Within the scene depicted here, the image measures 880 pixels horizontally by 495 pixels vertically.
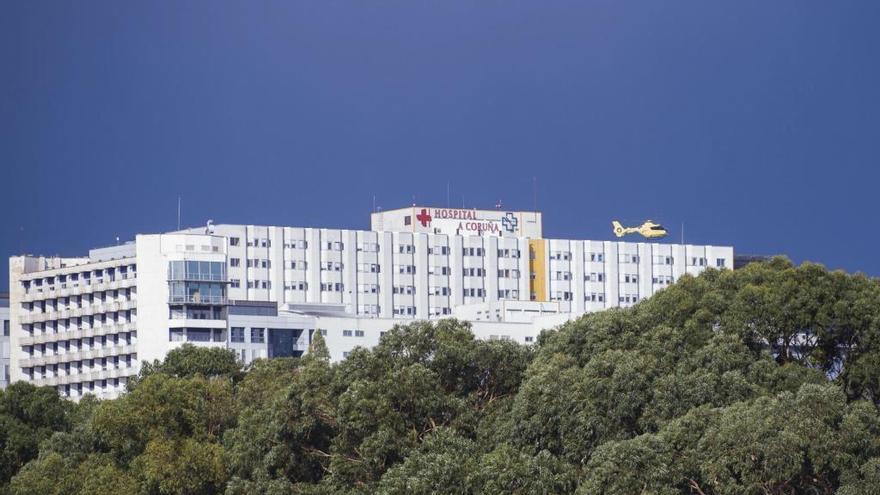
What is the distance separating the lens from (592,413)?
90.7 metres

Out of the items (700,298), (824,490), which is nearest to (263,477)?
(700,298)

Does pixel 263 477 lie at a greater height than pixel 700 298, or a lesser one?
lesser

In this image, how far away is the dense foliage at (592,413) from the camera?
8262 cm

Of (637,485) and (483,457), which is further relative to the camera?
(483,457)

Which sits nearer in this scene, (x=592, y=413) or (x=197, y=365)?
(x=592, y=413)

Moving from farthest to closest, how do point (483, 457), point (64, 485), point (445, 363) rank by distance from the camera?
point (64, 485)
point (445, 363)
point (483, 457)

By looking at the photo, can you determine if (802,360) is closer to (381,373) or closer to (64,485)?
(381,373)

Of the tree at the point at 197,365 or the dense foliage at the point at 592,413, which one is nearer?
the dense foliage at the point at 592,413

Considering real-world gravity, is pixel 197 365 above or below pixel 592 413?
above

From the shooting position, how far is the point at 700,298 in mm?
99250

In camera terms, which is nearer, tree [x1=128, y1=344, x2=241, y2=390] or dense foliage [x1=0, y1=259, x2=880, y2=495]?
dense foliage [x1=0, y1=259, x2=880, y2=495]

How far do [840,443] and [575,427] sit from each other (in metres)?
13.5

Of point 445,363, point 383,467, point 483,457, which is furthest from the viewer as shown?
point 445,363

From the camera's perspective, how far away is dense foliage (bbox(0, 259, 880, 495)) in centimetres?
8262
